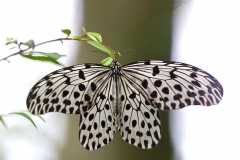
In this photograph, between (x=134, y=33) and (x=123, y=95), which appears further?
(x=134, y=33)

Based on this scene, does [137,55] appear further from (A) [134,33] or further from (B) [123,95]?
(B) [123,95]

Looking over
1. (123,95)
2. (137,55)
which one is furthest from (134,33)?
(123,95)


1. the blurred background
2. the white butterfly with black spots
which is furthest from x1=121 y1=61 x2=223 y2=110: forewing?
the blurred background

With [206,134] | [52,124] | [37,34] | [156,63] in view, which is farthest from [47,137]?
[156,63]

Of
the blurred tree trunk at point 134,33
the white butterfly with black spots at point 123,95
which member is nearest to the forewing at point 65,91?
the white butterfly with black spots at point 123,95

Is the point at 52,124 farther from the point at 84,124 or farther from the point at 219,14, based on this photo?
the point at 219,14

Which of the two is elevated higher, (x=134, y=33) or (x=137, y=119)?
(x=134, y=33)
